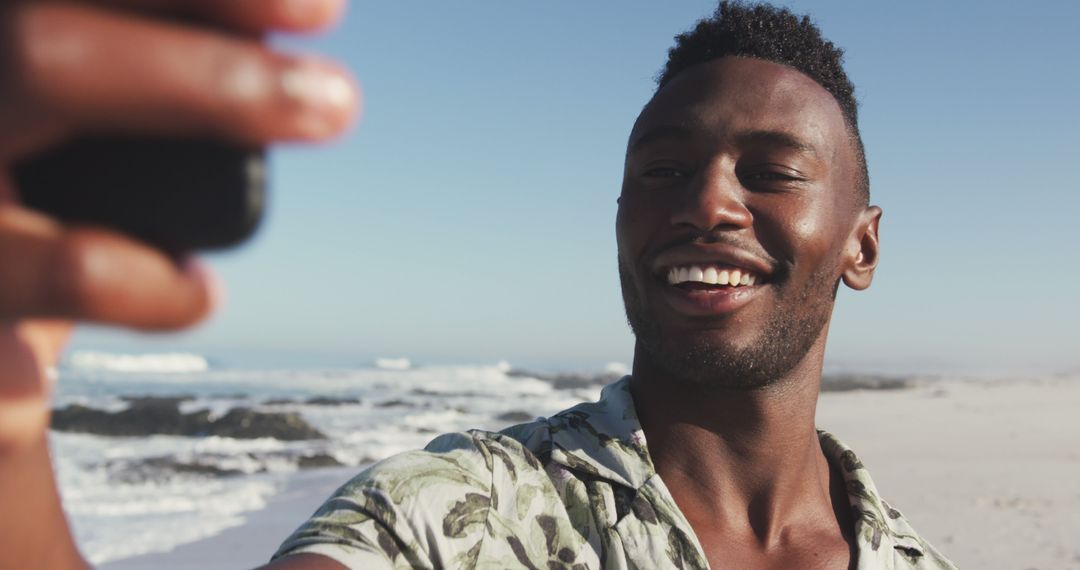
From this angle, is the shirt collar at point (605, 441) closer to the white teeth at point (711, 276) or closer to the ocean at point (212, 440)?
the white teeth at point (711, 276)

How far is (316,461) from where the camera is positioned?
39.0 feet

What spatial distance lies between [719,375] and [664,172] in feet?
2.10

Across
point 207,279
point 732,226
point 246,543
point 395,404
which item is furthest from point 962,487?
point 395,404

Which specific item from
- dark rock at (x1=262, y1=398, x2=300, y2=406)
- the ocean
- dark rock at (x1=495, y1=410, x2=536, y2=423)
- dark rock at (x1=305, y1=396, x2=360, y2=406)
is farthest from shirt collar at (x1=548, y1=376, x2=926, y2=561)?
dark rock at (x1=262, y1=398, x2=300, y2=406)

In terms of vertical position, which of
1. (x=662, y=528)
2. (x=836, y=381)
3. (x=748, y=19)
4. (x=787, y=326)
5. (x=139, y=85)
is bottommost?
(x=836, y=381)

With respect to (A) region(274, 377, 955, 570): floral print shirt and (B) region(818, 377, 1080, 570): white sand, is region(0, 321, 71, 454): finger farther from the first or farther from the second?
(B) region(818, 377, 1080, 570): white sand

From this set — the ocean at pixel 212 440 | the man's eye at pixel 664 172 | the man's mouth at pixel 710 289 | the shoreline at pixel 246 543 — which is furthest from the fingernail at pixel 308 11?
the ocean at pixel 212 440

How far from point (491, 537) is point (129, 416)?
15.0m

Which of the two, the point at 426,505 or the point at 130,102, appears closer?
the point at 130,102

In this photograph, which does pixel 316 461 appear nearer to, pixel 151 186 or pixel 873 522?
pixel 873 522

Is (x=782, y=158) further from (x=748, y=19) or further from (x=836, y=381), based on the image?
(x=836, y=381)

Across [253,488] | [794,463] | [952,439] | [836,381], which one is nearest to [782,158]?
[794,463]

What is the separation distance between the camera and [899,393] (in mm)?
23094

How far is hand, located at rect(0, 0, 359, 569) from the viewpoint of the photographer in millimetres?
585
